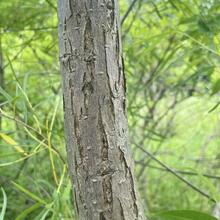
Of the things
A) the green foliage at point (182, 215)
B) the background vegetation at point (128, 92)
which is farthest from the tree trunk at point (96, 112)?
the background vegetation at point (128, 92)

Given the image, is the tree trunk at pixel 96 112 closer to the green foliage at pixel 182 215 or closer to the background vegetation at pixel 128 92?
the green foliage at pixel 182 215

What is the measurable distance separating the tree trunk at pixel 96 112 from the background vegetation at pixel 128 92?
0.19 metres

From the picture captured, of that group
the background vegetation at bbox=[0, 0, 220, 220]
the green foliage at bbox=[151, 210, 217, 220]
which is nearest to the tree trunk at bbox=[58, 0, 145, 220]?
the green foliage at bbox=[151, 210, 217, 220]

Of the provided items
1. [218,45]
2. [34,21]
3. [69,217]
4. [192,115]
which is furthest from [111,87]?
[192,115]

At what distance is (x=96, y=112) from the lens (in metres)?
0.48

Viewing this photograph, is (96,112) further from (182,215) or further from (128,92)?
(128,92)

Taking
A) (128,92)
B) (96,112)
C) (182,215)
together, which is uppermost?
(128,92)

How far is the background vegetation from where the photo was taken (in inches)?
30.2

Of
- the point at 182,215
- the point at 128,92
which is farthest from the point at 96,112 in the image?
the point at 128,92

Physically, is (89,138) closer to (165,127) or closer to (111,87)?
(111,87)

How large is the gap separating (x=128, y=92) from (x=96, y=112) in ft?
2.59

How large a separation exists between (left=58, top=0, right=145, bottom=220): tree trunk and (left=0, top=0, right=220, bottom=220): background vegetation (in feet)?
0.61

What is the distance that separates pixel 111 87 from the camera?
0.48 metres

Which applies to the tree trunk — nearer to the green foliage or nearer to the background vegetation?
the green foliage
